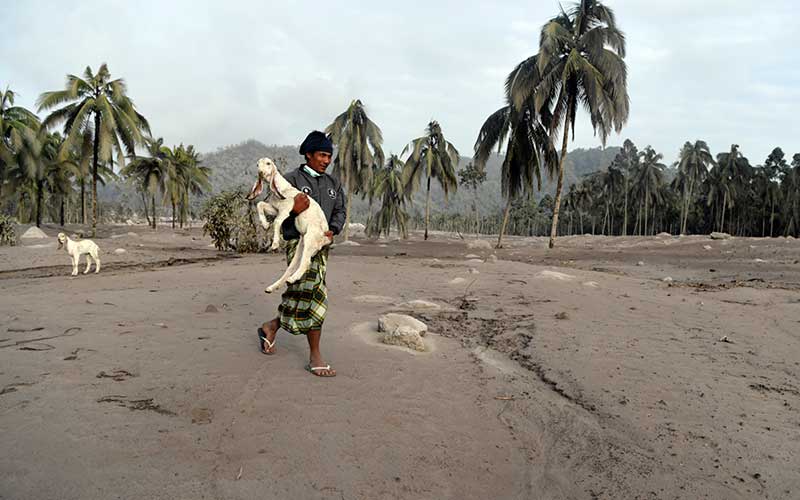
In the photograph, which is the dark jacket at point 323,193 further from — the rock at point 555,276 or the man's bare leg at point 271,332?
the rock at point 555,276

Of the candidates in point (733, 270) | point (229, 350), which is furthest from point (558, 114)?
point (229, 350)

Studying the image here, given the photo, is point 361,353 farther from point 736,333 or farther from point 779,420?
point 736,333

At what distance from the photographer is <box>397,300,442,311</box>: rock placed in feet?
20.0

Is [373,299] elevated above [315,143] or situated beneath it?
situated beneath

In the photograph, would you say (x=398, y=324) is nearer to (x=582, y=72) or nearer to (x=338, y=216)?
(x=338, y=216)

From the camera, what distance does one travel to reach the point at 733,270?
10.8 metres

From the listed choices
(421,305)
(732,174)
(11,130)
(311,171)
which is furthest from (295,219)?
(732,174)

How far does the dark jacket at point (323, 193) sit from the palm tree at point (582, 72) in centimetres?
1389

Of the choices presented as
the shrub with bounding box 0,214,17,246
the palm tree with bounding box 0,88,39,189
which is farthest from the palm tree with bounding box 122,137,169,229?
the shrub with bounding box 0,214,17,246

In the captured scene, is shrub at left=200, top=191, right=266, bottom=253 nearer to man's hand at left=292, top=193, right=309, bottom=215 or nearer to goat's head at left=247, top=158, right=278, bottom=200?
goat's head at left=247, top=158, right=278, bottom=200

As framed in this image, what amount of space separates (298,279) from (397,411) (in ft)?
3.72

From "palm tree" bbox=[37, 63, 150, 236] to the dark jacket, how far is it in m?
21.1

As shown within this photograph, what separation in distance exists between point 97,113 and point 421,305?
22.4 m

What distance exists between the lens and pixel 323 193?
370 centimetres
